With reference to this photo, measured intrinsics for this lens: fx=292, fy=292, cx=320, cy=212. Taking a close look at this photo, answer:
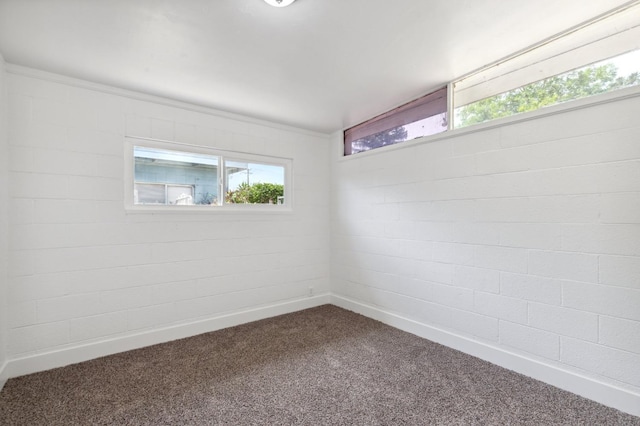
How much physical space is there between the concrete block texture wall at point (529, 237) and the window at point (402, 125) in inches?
6.7

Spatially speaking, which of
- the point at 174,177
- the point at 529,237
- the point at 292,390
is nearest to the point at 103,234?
the point at 174,177

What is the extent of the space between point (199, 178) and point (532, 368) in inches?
140

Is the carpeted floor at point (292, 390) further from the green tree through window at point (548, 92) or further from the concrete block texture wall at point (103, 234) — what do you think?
the green tree through window at point (548, 92)

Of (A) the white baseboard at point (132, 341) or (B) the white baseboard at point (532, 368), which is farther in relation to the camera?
(A) the white baseboard at point (132, 341)

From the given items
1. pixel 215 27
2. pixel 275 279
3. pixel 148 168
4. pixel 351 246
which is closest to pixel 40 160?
pixel 148 168

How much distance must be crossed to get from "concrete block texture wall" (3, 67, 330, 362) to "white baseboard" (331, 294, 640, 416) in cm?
180

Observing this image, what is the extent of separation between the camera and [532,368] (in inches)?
88.0

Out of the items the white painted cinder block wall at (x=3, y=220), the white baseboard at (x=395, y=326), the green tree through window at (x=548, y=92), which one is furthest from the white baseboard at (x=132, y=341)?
the green tree through window at (x=548, y=92)

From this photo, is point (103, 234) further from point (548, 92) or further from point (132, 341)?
point (548, 92)

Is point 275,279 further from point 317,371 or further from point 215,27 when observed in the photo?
point 215,27

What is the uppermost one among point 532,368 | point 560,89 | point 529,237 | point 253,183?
point 560,89

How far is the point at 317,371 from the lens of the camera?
2.38 metres

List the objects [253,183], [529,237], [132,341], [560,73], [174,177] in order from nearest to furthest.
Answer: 1. [560,73]
2. [529,237]
3. [132,341]
4. [174,177]
5. [253,183]

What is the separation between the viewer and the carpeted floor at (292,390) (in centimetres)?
183
